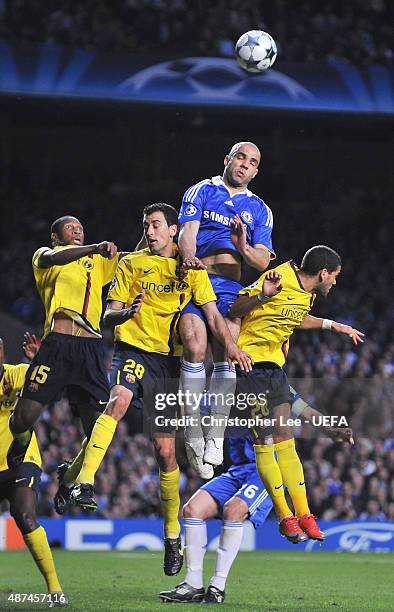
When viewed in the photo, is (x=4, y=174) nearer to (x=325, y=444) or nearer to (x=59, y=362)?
(x=325, y=444)

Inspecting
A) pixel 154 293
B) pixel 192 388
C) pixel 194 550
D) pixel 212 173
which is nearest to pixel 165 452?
pixel 192 388

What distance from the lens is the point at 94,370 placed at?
8266 millimetres

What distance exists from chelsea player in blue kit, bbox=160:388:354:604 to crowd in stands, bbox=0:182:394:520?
19.3 feet

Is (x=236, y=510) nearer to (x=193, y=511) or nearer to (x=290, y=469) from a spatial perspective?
(x=193, y=511)

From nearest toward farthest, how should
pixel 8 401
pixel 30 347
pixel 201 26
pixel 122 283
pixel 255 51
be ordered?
pixel 122 283, pixel 8 401, pixel 30 347, pixel 255 51, pixel 201 26

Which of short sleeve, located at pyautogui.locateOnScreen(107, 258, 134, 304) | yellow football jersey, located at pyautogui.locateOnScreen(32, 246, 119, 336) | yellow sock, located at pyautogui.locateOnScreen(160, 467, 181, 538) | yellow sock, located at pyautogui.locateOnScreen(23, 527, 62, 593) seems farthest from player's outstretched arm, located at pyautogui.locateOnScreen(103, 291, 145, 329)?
yellow sock, located at pyautogui.locateOnScreen(23, 527, 62, 593)

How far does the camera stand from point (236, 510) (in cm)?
871

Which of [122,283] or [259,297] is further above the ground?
[122,283]

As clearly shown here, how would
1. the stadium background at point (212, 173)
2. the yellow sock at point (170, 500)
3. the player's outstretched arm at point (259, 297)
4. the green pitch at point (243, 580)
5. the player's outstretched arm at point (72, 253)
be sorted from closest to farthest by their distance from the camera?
the player's outstretched arm at point (72, 253) → the player's outstretched arm at point (259, 297) → the yellow sock at point (170, 500) → the green pitch at point (243, 580) → the stadium background at point (212, 173)

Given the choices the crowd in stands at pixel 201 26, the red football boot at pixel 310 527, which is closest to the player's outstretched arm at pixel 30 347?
the red football boot at pixel 310 527

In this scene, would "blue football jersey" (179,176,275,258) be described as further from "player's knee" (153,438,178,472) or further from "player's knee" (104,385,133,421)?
"player's knee" (153,438,178,472)

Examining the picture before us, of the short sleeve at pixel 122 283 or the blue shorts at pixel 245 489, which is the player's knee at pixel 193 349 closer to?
the short sleeve at pixel 122 283

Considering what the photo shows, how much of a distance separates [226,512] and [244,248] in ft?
7.23

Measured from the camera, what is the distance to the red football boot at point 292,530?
8055mm
